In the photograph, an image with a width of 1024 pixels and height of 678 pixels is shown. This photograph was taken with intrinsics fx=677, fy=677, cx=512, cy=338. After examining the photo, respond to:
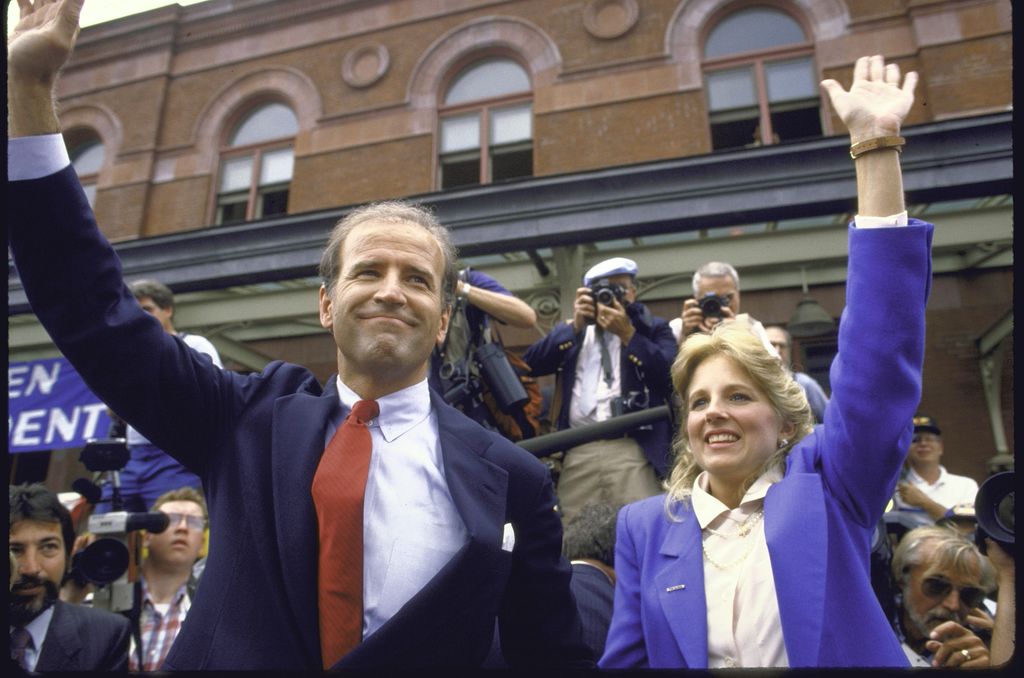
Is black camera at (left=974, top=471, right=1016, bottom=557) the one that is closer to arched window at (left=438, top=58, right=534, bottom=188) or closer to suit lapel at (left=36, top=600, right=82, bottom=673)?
suit lapel at (left=36, top=600, right=82, bottom=673)

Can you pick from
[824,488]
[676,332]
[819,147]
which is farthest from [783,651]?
[819,147]

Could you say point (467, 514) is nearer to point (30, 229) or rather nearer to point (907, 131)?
point (30, 229)

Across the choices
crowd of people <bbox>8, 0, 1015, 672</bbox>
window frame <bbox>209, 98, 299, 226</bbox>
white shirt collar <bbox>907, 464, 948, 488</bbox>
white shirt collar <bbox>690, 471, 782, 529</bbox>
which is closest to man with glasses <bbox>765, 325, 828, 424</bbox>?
white shirt collar <bbox>907, 464, 948, 488</bbox>

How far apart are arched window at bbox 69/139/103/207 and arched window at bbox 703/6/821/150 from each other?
31.4ft

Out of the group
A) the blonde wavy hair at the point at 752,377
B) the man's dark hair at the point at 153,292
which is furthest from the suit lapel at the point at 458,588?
the man's dark hair at the point at 153,292

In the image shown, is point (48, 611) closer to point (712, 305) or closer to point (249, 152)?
point (712, 305)

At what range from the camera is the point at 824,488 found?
163cm

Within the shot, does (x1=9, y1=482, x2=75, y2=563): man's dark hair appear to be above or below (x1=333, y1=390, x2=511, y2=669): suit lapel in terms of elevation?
above

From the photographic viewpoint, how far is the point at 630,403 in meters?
3.38

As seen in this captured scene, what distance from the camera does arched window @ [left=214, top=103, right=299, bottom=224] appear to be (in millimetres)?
10359

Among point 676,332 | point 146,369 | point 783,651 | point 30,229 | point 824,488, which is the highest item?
point 676,332

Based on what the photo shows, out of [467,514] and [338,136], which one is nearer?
[467,514]

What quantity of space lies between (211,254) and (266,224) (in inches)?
28.3

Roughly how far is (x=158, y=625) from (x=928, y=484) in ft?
Answer: 15.1
